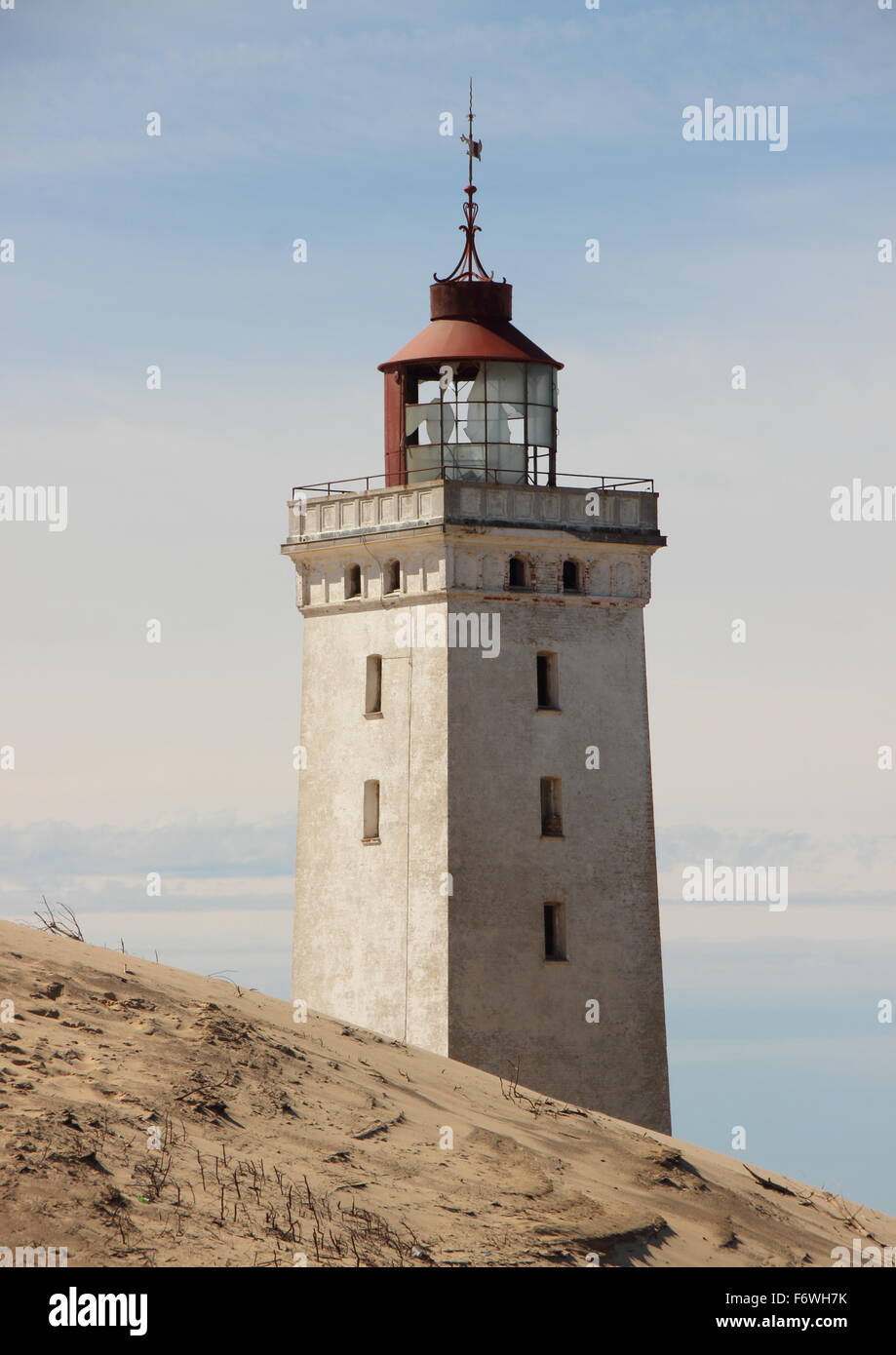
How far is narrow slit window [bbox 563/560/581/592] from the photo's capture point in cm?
4062

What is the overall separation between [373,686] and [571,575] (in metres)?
4.17

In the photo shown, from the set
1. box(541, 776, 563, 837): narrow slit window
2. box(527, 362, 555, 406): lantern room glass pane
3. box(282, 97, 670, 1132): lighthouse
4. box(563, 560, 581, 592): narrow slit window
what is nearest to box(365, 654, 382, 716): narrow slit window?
box(282, 97, 670, 1132): lighthouse

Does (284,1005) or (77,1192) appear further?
(284,1005)

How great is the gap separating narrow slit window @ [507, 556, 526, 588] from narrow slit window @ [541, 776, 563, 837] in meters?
3.53

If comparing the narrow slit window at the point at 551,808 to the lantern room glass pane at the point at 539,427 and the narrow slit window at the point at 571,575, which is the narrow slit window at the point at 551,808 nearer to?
the narrow slit window at the point at 571,575

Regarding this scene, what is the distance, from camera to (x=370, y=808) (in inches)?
1587

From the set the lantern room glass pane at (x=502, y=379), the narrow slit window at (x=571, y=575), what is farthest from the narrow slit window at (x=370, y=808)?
the lantern room glass pane at (x=502, y=379)

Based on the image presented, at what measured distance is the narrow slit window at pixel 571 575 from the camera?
40.6 meters

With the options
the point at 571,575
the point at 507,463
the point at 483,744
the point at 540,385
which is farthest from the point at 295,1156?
the point at 540,385

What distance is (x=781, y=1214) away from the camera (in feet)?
84.4

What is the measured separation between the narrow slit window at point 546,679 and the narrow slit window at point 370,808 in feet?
11.1

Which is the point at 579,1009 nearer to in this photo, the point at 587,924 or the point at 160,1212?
the point at 587,924

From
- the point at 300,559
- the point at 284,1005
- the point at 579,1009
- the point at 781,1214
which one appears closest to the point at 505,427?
the point at 300,559
